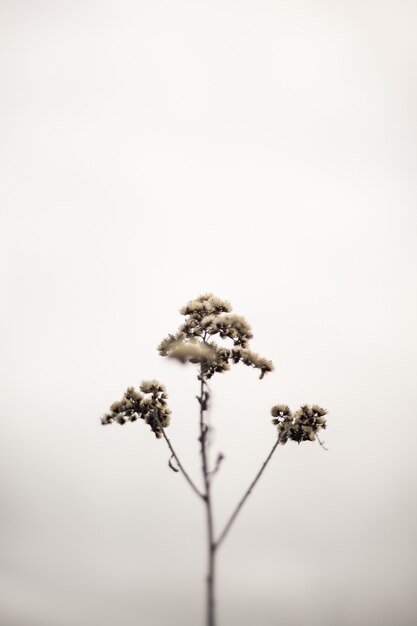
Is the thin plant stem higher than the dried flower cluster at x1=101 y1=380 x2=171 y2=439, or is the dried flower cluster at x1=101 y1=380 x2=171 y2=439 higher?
the dried flower cluster at x1=101 y1=380 x2=171 y2=439

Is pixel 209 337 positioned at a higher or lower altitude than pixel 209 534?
higher

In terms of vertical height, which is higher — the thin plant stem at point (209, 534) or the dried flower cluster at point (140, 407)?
the dried flower cluster at point (140, 407)

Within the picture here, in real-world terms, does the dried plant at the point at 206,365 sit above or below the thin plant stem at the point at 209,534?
above

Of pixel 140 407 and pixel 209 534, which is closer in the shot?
pixel 209 534

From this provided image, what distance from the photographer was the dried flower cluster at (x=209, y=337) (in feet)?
24.4

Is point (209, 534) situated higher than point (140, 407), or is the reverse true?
point (140, 407)

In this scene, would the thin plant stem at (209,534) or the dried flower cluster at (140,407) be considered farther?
the dried flower cluster at (140,407)

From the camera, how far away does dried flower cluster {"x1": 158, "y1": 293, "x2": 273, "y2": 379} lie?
743 cm

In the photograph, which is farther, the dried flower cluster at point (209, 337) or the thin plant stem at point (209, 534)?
the dried flower cluster at point (209, 337)

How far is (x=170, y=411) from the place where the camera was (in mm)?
8352

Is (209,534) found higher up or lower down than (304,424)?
lower down

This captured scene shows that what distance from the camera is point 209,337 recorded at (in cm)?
809

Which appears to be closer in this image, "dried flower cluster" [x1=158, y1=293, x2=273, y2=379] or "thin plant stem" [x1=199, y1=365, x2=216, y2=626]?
"thin plant stem" [x1=199, y1=365, x2=216, y2=626]

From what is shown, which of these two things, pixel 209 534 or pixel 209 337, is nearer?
pixel 209 534
